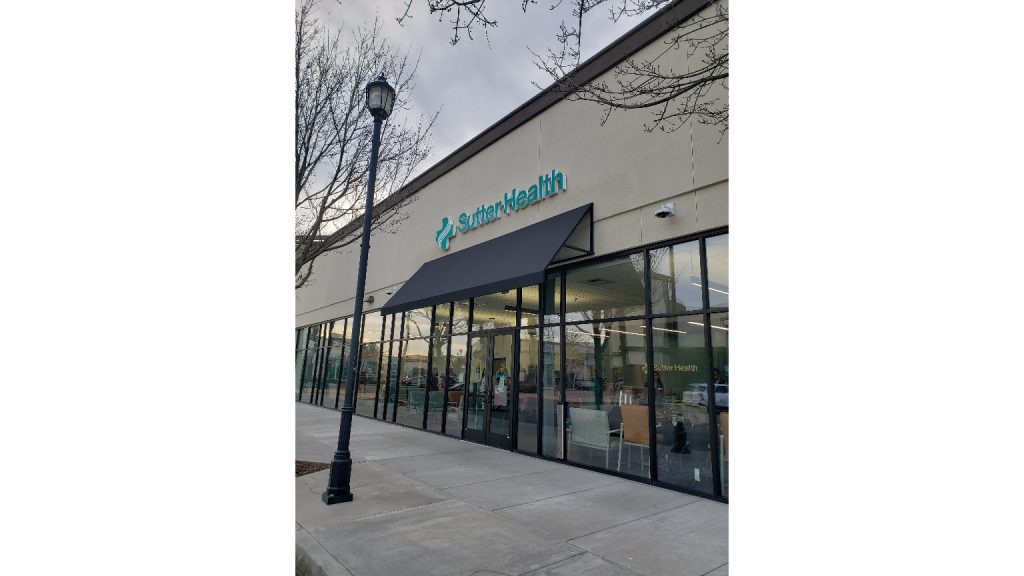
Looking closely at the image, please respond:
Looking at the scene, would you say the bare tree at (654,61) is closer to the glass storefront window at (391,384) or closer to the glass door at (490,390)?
the glass door at (490,390)

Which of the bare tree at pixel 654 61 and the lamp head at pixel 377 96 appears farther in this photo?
the lamp head at pixel 377 96

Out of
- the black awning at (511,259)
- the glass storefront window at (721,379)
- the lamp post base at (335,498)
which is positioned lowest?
the lamp post base at (335,498)

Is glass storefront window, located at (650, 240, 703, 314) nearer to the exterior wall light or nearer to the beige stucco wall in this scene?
the beige stucco wall

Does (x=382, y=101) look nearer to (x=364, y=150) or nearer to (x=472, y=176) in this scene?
(x=364, y=150)

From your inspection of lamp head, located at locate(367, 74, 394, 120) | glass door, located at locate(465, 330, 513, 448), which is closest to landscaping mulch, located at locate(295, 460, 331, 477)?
glass door, located at locate(465, 330, 513, 448)

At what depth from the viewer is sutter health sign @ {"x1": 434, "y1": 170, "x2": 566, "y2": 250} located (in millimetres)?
9539

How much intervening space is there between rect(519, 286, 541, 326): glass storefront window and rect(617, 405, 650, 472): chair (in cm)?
254

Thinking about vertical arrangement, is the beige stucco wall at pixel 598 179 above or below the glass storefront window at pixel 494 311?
above

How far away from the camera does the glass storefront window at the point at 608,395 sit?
755 cm

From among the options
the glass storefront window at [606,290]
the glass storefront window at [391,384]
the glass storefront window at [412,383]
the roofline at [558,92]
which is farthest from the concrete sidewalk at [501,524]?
the glass storefront window at [391,384]

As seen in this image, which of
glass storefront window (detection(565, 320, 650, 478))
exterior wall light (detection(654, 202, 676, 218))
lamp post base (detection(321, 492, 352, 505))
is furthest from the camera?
glass storefront window (detection(565, 320, 650, 478))

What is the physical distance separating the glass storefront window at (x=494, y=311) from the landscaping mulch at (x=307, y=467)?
4204 millimetres
